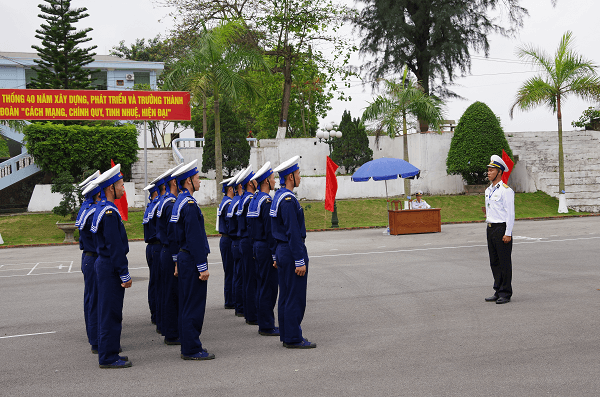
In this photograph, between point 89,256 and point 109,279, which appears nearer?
point 109,279

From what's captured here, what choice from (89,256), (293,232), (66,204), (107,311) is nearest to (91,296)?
(89,256)

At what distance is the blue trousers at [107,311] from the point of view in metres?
5.63

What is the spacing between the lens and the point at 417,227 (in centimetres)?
1967

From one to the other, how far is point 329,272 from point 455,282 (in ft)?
8.99

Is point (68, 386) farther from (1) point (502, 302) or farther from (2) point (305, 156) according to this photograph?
(2) point (305, 156)

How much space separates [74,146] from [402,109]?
610 inches

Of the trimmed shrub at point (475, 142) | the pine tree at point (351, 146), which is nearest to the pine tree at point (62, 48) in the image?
the pine tree at point (351, 146)

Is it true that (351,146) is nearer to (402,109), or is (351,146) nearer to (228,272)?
(402,109)

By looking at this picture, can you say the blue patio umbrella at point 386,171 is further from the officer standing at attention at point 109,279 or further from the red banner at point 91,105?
the officer standing at attention at point 109,279

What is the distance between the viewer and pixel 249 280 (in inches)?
296

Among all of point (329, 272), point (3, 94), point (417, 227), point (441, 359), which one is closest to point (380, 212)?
point (417, 227)

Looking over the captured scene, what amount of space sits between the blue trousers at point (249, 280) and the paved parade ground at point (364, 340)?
0.82 feet

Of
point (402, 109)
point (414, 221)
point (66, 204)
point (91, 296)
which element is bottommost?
point (414, 221)

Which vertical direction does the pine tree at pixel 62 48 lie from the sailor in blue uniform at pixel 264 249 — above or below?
above
